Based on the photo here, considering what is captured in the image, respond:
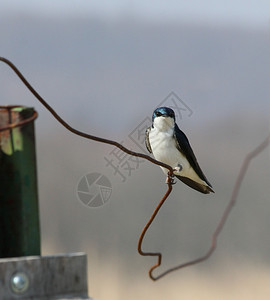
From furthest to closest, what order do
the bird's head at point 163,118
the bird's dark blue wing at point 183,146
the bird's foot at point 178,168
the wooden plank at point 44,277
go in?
1. the bird's dark blue wing at point 183,146
2. the bird's foot at point 178,168
3. the bird's head at point 163,118
4. the wooden plank at point 44,277

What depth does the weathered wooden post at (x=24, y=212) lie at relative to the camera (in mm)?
1783

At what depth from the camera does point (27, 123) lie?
5.96 feet

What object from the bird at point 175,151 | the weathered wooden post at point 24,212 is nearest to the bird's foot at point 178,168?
the bird at point 175,151

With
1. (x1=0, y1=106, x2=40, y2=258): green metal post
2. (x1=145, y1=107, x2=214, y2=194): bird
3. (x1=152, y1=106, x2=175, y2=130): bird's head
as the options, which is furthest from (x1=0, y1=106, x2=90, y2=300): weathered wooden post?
(x1=145, y1=107, x2=214, y2=194): bird

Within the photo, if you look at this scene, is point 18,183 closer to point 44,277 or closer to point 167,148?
point 44,277

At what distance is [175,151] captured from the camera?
2.55 metres

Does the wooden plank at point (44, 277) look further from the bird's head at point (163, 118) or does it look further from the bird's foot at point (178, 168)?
the bird's foot at point (178, 168)

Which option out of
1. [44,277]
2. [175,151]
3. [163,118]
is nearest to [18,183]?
[44,277]

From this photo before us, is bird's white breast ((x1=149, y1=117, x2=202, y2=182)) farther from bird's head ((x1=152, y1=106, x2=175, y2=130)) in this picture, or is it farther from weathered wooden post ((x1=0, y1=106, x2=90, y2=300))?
weathered wooden post ((x1=0, y1=106, x2=90, y2=300))

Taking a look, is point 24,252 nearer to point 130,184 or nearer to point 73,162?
point 73,162

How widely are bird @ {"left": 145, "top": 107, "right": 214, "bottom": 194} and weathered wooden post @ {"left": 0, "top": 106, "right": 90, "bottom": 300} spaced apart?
1.69 feet

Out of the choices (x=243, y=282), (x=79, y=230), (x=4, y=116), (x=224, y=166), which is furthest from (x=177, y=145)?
(x=224, y=166)

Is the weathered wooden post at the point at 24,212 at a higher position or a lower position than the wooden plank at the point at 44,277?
higher

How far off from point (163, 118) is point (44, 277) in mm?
671
